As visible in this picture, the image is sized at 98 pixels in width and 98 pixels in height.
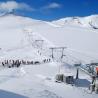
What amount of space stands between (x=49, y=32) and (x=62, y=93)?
163 ft

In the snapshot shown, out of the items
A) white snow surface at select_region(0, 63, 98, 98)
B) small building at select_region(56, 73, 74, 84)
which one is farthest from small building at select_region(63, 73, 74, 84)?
white snow surface at select_region(0, 63, 98, 98)

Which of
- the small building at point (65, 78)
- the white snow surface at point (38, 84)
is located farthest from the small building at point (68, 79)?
the white snow surface at point (38, 84)

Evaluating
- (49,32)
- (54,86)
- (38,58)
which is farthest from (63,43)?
(54,86)

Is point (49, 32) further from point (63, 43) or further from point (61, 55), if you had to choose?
point (61, 55)

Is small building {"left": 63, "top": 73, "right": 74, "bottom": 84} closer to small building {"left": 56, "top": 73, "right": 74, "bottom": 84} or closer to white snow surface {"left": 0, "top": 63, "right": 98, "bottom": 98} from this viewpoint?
small building {"left": 56, "top": 73, "right": 74, "bottom": 84}

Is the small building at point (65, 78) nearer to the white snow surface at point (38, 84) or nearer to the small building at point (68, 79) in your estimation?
the small building at point (68, 79)

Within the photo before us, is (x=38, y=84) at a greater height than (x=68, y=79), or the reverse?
(x=68, y=79)

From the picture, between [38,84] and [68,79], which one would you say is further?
[68,79]

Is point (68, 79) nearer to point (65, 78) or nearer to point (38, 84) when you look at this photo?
point (65, 78)

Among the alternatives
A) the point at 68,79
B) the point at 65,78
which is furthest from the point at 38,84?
the point at 68,79

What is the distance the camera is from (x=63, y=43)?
196ft

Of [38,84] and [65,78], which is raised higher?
[65,78]

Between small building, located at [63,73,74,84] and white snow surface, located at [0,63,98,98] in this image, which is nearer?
white snow surface, located at [0,63,98,98]

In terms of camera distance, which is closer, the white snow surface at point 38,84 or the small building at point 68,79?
the white snow surface at point 38,84
